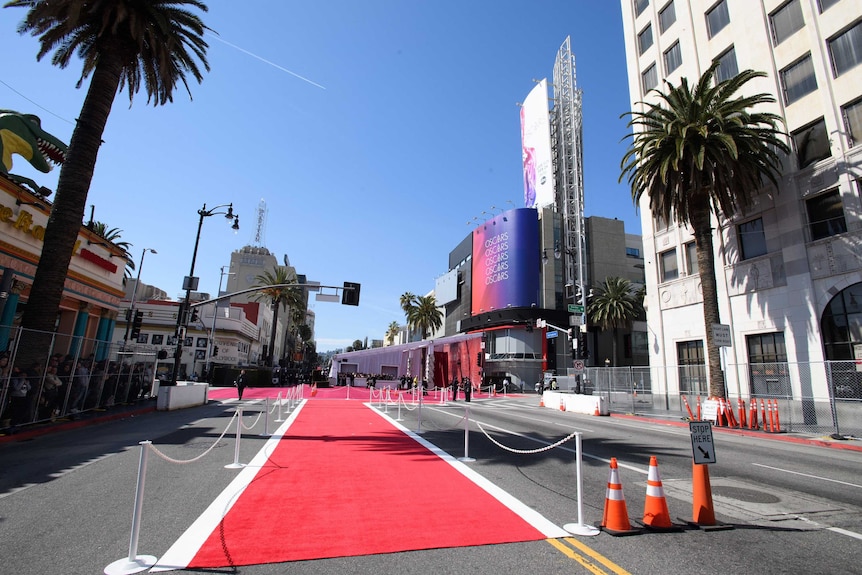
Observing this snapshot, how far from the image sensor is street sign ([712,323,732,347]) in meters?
18.2

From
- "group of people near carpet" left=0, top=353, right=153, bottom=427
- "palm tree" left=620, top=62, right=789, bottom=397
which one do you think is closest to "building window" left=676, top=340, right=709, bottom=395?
"palm tree" left=620, top=62, right=789, bottom=397

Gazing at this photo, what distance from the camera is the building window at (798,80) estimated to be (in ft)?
69.1

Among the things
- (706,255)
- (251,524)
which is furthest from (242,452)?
(706,255)

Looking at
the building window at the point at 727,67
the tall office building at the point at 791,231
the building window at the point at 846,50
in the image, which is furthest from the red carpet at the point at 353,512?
the building window at the point at 727,67

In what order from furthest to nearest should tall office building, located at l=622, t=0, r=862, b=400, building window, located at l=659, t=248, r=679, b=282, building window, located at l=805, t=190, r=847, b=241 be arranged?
building window, located at l=659, t=248, r=679, b=282 → building window, located at l=805, t=190, r=847, b=241 → tall office building, located at l=622, t=0, r=862, b=400

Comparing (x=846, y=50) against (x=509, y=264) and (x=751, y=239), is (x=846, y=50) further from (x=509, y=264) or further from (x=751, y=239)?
(x=509, y=264)

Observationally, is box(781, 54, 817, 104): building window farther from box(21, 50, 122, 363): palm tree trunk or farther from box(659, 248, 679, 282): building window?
box(21, 50, 122, 363): palm tree trunk

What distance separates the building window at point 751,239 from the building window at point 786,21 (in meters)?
9.04

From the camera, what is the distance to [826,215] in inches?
786

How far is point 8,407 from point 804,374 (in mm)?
28777

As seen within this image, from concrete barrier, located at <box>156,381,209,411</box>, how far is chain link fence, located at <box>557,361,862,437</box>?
21.8m

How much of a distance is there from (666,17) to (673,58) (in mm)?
3224

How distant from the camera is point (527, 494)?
684 cm

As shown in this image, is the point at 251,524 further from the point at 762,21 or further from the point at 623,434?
the point at 762,21
